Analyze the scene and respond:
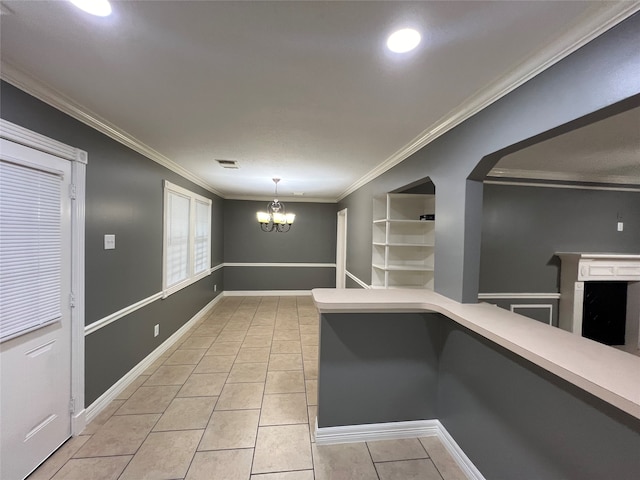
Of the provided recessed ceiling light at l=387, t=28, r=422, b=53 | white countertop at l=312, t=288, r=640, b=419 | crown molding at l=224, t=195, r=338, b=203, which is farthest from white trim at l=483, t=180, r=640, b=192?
crown molding at l=224, t=195, r=338, b=203

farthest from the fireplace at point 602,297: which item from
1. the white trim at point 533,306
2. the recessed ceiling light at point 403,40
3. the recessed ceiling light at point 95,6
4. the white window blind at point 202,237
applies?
the white window blind at point 202,237

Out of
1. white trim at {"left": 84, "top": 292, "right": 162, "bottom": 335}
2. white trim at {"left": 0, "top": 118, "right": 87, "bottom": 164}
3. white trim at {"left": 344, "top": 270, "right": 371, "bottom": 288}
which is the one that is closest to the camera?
white trim at {"left": 0, "top": 118, "right": 87, "bottom": 164}

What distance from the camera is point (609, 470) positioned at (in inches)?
40.3

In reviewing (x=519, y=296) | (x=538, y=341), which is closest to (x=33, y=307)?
(x=538, y=341)

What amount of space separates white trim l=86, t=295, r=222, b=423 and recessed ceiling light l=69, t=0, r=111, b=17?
2.59 meters

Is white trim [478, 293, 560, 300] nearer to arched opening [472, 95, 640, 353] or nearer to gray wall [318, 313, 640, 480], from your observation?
arched opening [472, 95, 640, 353]

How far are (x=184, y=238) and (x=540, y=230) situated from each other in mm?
4930

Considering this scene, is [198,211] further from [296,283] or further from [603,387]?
[603,387]

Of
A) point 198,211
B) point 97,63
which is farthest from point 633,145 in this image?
point 198,211

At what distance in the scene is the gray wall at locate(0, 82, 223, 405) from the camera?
1.82 meters

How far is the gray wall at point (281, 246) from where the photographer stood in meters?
6.43

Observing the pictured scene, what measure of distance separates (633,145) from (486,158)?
6.01ft

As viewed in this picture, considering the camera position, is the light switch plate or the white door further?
the light switch plate

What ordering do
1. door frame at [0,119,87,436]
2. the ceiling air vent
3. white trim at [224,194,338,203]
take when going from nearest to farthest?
door frame at [0,119,87,436], the ceiling air vent, white trim at [224,194,338,203]
